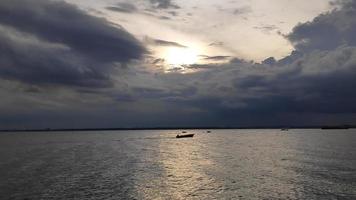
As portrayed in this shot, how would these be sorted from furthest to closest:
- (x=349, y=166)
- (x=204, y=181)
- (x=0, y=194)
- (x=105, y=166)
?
1. (x=105, y=166)
2. (x=349, y=166)
3. (x=204, y=181)
4. (x=0, y=194)

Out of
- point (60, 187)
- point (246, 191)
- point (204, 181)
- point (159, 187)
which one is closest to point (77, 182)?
point (60, 187)

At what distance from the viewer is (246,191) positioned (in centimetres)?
5341

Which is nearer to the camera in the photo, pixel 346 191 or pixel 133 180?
pixel 346 191

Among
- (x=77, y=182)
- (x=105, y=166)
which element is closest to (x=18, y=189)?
(x=77, y=182)

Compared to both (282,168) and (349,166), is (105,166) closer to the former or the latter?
(282,168)

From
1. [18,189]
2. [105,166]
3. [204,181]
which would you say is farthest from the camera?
[105,166]

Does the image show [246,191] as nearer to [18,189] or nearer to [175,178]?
[175,178]

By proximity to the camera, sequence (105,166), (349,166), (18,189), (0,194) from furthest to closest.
→ (105,166), (349,166), (18,189), (0,194)

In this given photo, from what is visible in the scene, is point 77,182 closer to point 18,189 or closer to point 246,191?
point 18,189

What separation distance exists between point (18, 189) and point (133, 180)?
18145 mm

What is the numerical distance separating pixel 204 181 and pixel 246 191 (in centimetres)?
1131

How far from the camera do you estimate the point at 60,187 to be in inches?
2254

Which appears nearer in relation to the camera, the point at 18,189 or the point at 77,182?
the point at 18,189

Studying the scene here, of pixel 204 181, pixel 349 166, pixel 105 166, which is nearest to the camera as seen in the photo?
pixel 204 181
